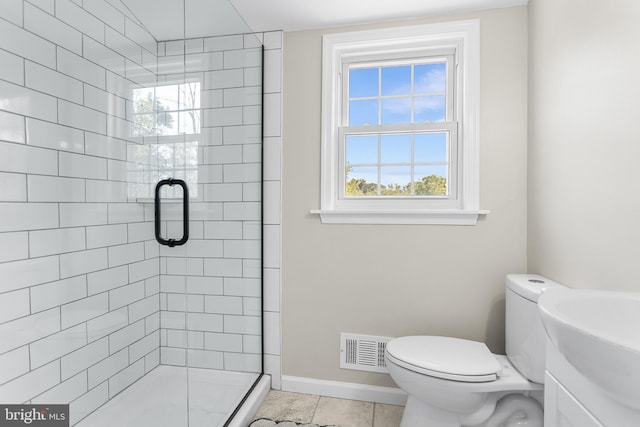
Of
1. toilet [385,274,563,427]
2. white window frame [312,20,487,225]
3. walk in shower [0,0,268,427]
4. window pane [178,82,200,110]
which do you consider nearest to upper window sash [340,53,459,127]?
white window frame [312,20,487,225]

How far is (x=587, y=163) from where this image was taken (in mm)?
1243

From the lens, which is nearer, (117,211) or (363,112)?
(117,211)

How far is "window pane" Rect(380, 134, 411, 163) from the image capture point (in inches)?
79.9

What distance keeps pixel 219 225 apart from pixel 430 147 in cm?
126

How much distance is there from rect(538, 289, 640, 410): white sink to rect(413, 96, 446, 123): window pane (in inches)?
54.5

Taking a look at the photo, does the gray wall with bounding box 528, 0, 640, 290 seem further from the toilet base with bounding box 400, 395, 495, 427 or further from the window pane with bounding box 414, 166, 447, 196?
the toilet base with bounding box 400, 395, 495, 427

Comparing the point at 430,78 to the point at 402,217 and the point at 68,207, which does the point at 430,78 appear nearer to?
the point at 402,217

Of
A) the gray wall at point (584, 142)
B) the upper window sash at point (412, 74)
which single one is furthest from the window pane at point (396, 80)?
the gray wall at point (584, 142)

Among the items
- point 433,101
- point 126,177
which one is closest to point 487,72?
point 433,101

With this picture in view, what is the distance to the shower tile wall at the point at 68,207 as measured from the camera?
0.81 meters

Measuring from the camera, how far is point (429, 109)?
2010 mm

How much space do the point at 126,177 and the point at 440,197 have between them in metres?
1.57

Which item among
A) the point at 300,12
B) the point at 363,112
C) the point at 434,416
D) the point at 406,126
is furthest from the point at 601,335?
the point at 300,12

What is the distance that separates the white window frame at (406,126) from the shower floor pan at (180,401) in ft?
3.33
